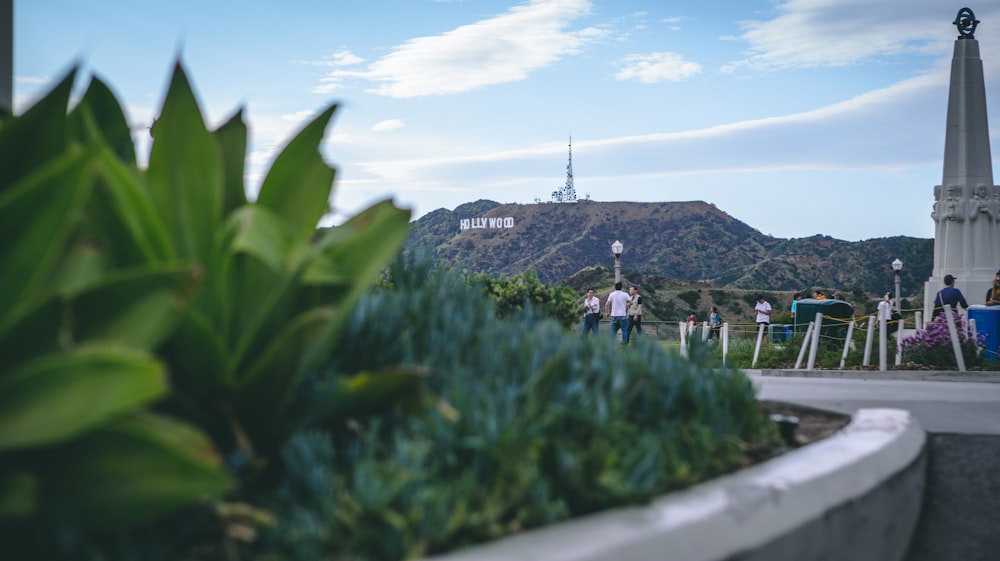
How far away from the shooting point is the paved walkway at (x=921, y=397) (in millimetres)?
5996

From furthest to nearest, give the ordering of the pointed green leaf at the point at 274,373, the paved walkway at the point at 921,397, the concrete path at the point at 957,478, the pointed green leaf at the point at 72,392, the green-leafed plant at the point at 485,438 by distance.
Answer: the paved walkway at the point at 921,397, the concrete path at the point at 957,478, the pointed green leaf at the point at 274,373, the green-leafed plant at the point at 485,438, the pointed green leaf at the point at 72,392

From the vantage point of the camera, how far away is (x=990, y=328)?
595 inches

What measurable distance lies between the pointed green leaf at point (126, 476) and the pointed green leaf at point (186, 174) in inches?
31.9

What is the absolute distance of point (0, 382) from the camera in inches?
78.2

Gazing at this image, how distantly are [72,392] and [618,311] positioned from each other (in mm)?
17314

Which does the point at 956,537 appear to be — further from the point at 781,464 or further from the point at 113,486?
the point at 113,486

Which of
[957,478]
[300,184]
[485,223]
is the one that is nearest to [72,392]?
[300,184]

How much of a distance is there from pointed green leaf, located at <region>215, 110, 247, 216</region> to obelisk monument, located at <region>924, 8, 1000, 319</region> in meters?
24.6

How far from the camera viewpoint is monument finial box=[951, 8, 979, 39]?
24172 millimetres

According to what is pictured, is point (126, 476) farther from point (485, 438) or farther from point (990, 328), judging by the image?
point (990, 328)

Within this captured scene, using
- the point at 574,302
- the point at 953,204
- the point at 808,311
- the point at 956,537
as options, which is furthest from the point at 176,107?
the point at 953,204

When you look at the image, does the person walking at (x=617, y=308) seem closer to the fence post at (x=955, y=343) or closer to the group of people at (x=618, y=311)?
the group of people at (x=618, y=311)

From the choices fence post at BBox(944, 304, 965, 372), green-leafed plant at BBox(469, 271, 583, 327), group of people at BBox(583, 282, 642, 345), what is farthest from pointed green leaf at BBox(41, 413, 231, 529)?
group of people at BBox(583, 282, 642, 345)

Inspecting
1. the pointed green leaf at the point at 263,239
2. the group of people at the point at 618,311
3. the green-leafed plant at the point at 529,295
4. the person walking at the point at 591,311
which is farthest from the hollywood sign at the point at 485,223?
the pointed green leaf at the point at 263,239
